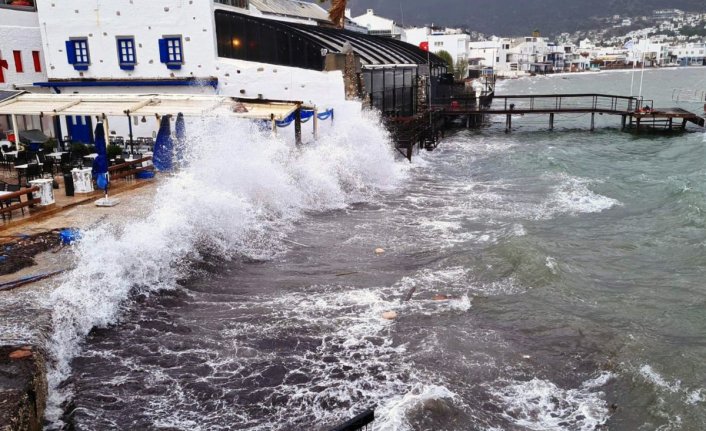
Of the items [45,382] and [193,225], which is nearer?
[45,382]

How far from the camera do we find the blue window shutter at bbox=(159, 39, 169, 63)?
1081 inches

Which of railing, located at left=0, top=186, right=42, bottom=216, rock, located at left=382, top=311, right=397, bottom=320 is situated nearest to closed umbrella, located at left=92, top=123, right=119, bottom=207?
railing, located at left=0, top=186, right=42, bottom=216

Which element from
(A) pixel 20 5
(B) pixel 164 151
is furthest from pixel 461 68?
(B) pixel 164 151

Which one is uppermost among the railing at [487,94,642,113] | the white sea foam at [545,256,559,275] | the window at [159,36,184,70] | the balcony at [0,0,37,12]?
the balcony at [0,0,37,12]

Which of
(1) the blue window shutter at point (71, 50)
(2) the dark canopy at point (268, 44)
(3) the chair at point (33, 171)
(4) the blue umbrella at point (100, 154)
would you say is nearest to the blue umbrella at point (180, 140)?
(4) the blue umbrella at point (100, 154)

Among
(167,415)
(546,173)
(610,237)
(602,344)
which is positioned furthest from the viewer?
(546,173)

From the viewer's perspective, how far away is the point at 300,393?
845 centimetres

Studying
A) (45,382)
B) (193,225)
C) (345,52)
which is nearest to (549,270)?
(193,225)

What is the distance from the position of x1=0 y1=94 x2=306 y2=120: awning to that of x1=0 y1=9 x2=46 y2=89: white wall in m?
8.75

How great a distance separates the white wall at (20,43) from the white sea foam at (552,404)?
2772cm

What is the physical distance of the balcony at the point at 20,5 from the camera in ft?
91.9

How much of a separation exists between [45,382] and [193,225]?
677cm

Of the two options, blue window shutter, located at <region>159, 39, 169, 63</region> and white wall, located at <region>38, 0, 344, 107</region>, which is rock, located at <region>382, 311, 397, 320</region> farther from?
blue window shutter, located at <region>159, 39, 169, 63</region>

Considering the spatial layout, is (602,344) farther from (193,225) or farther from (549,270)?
(193,225)
